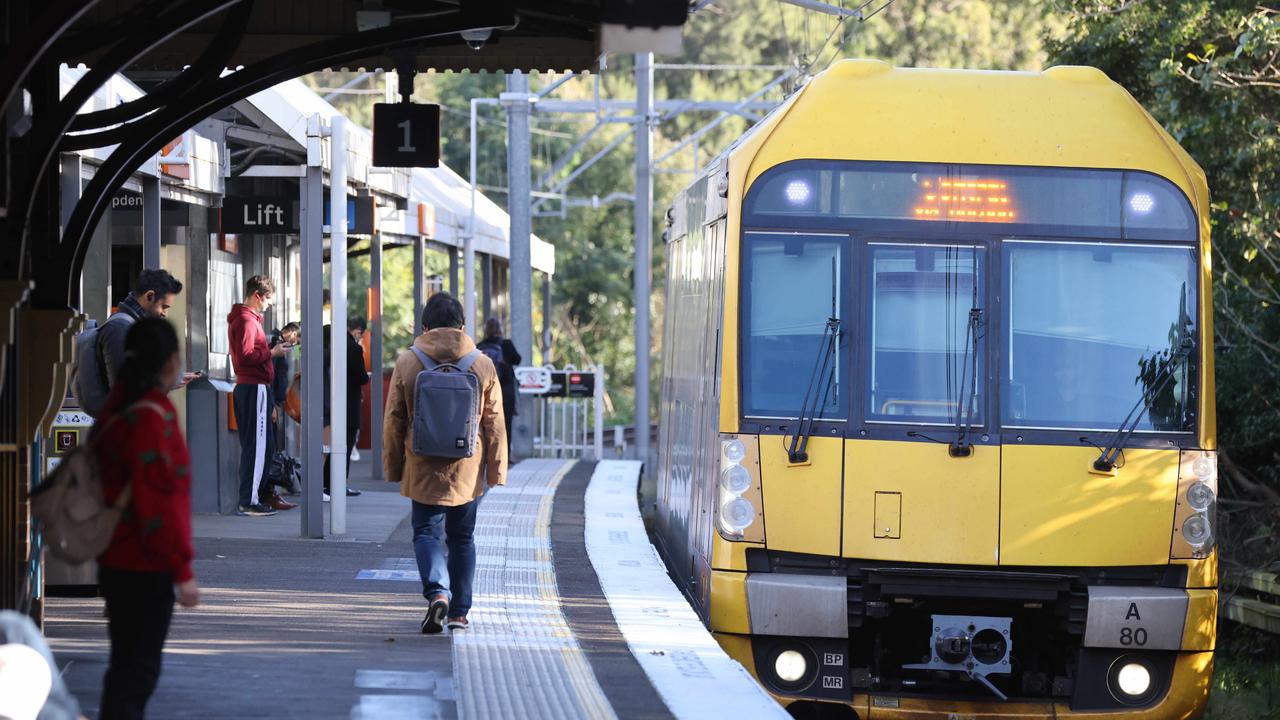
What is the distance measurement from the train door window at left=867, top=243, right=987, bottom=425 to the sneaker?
2.22 m

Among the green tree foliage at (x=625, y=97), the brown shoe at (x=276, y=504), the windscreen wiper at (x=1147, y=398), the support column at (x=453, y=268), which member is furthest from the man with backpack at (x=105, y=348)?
the green tree foliage at (x=625, y=97)

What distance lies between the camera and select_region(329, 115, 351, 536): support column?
12.5m

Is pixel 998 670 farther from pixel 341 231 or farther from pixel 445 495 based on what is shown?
pixel 341 231

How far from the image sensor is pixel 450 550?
8742mm

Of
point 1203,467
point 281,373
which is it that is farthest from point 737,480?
point 281,373

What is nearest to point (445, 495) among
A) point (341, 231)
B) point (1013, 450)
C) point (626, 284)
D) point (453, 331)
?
point (453, 331)

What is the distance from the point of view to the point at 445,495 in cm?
850

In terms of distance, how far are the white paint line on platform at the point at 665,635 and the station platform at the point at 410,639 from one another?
13 millimetres

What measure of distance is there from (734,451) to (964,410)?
1.10 meters

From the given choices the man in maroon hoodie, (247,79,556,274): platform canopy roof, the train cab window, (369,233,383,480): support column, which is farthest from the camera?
(369,233,383,480): support column

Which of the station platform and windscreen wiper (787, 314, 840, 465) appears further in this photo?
windscreen wiper (787, 314, 840, 465)

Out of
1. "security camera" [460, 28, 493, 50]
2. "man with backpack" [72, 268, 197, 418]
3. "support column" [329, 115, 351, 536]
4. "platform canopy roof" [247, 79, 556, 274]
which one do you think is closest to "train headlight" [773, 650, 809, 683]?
"security camera" [460, 28, 493, 50]

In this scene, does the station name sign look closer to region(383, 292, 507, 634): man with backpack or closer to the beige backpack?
region(383, 292, 507, 634): man with backpack

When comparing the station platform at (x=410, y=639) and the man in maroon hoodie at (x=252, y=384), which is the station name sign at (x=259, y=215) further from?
the station platform at (x=410, y=639)
